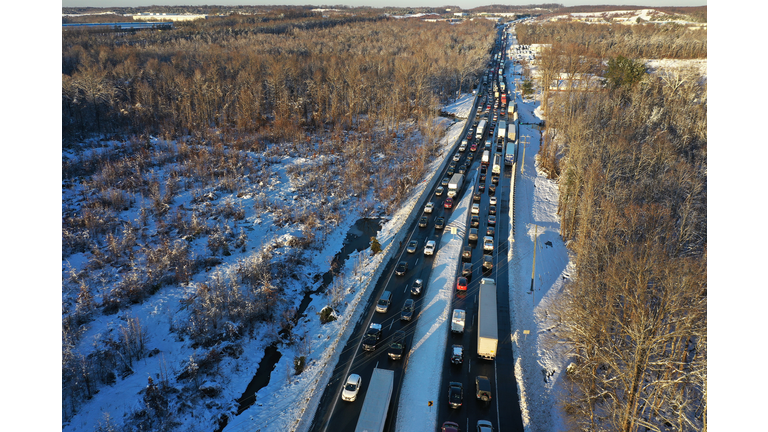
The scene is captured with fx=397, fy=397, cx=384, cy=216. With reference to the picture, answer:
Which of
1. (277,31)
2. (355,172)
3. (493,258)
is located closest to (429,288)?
(493,258)

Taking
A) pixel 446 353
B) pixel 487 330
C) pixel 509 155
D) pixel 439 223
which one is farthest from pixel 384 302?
pixel 509 155

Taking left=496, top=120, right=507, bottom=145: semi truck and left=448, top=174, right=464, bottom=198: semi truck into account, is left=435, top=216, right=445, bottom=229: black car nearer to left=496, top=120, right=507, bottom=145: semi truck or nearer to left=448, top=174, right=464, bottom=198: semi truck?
left=448, top=174, right=464, bottom=198: semi truck

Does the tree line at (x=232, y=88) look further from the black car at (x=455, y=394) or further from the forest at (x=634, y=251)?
the black car at (x=455, y=394)

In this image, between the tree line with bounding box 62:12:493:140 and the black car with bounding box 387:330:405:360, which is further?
the tree line with bounding box 62:12:493:140

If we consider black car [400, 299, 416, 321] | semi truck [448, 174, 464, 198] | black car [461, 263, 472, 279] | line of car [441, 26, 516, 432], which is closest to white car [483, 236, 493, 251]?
line of car [441, 26, 516, 432]

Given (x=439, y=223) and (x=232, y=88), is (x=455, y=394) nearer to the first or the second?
(x=439, y=223)

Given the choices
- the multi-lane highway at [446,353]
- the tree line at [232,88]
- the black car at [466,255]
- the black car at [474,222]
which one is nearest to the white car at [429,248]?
the multi-lane highway at [446,353]
